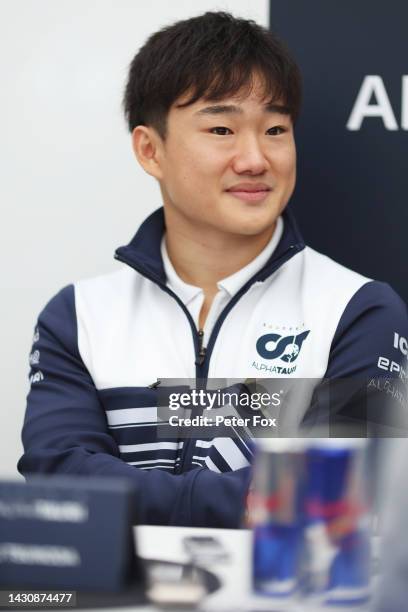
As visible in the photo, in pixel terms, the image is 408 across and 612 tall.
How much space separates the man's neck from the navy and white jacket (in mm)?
53

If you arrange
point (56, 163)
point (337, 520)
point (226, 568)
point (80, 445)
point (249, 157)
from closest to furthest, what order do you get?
point (337, 520)
point (226, 568)
point (80, 445)
point (249, 157)
point (56, 163)

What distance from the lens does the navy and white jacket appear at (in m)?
1.65

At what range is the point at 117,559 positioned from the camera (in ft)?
2.64

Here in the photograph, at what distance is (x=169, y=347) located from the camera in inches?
68.6

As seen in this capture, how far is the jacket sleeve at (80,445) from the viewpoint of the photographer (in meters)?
1.44

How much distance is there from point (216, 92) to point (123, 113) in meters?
0.34

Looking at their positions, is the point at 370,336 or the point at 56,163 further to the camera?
the point at 56,163

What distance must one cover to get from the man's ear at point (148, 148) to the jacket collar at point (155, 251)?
0.12 meters

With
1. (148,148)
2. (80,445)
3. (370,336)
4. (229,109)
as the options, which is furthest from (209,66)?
(80,445)

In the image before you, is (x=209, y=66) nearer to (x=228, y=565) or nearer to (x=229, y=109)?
(x=229, y=109)

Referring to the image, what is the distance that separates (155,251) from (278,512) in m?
1.08

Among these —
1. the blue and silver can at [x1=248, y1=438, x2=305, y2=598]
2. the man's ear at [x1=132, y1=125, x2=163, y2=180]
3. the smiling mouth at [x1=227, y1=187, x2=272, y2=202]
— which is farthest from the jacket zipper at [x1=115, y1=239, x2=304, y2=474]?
the blue and silver can at [x1=248, y1=438, x2=305, y2=598]

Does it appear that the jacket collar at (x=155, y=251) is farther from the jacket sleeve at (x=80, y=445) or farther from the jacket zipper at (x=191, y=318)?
the jacket sleeve at (x=80, y=445)

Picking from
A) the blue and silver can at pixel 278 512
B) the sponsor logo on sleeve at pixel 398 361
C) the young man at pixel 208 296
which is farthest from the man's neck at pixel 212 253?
the blue and silver can at pixel 278 512
